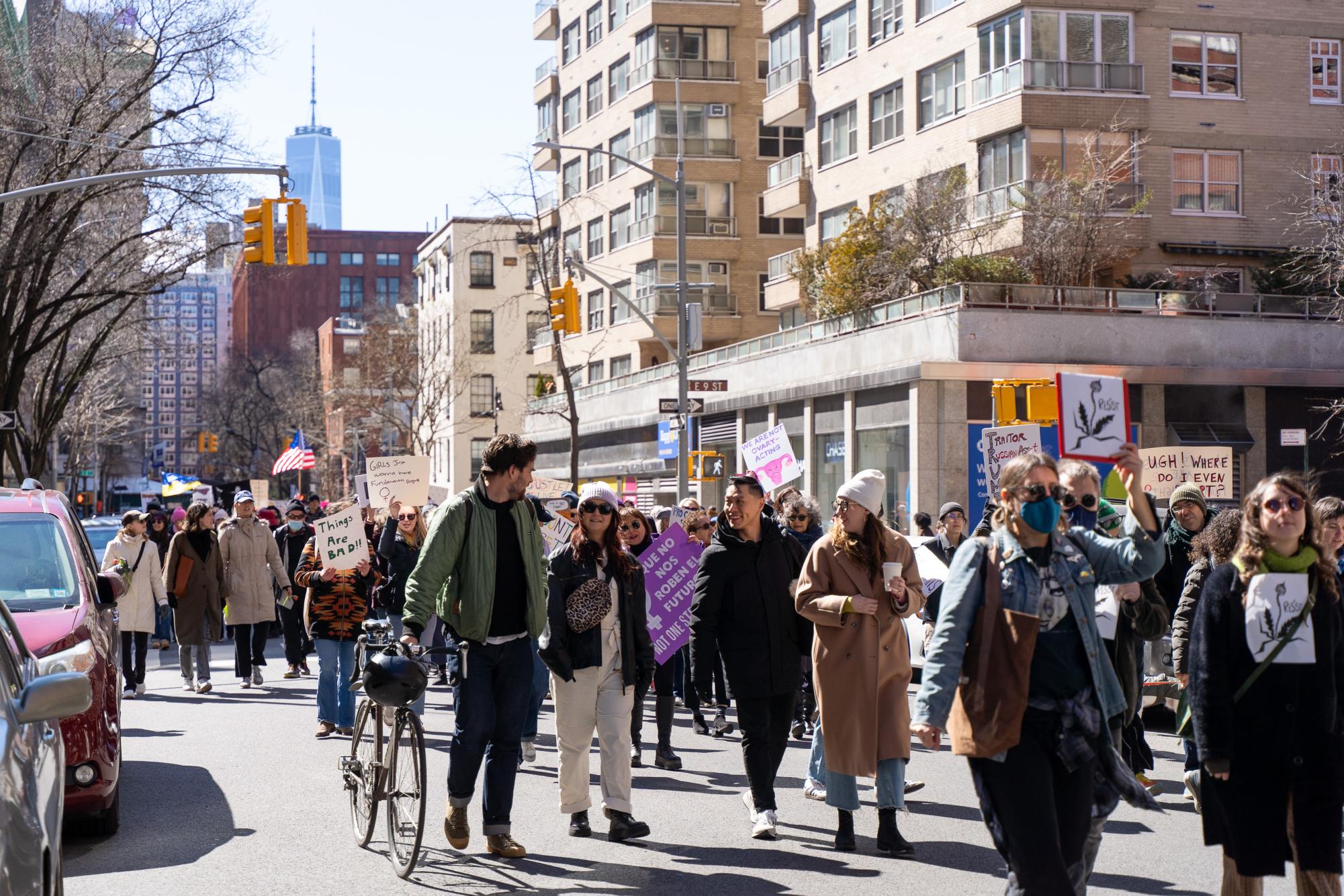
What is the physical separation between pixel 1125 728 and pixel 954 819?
1400 mm

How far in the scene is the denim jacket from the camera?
5922mm

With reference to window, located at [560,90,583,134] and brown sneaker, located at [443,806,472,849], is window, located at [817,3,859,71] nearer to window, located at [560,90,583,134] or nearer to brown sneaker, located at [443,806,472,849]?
window, located at [560,90,583,134]

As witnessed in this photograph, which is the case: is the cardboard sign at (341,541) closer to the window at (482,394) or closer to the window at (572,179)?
the window at (572,179)

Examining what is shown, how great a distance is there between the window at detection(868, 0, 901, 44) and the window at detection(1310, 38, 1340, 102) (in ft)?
33.3

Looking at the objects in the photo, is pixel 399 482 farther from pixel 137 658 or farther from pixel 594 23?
pixel 594 23

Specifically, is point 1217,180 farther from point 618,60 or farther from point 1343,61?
point 618,60

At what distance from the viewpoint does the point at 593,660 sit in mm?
9258

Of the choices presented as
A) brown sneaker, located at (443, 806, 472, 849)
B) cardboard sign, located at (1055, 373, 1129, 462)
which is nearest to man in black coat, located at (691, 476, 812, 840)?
brown sneaker, located at (443, 806, 472, 849)

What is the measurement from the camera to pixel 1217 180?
39250 millimetres

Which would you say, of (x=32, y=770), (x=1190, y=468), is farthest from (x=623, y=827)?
(x=1190, y=468)

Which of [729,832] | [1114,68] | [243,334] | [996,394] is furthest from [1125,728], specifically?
[243,334]

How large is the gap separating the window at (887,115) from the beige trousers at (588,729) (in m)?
35.5

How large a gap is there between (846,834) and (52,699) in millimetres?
5008

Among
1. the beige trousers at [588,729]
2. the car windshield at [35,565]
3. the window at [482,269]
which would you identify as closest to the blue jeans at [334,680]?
the car windshield at [35,565]
